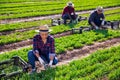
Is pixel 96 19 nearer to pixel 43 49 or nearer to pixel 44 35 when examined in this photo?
pixel 43 49

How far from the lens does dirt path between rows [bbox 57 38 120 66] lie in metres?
12.2

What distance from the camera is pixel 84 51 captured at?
1344cm

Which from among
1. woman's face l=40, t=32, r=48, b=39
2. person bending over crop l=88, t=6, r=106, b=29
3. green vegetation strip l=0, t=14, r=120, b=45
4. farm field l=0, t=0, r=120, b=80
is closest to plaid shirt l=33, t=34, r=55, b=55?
woman's face l=40, t=32, r=48, b=39

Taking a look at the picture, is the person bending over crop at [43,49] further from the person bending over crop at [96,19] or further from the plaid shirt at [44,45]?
the person bending over crop at [96,19]

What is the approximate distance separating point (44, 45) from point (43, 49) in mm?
172

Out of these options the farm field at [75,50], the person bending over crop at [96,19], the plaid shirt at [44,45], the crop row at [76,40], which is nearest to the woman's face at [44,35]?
the plaid shirt at [44,45]

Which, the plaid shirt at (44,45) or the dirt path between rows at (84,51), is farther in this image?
the dirt path between rows at (84,51)

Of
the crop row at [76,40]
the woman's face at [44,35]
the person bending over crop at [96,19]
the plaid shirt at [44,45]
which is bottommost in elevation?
the crop row at [76,40]

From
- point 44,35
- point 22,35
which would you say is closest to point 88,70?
point 44,35

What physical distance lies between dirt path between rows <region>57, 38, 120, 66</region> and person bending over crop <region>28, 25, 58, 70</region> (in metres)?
1.22

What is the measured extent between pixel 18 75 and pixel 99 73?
9.02 feet

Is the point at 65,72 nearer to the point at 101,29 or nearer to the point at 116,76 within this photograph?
the point at 116,76

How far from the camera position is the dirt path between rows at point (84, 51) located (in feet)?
40.1

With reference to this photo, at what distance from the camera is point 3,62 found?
1027 cm
